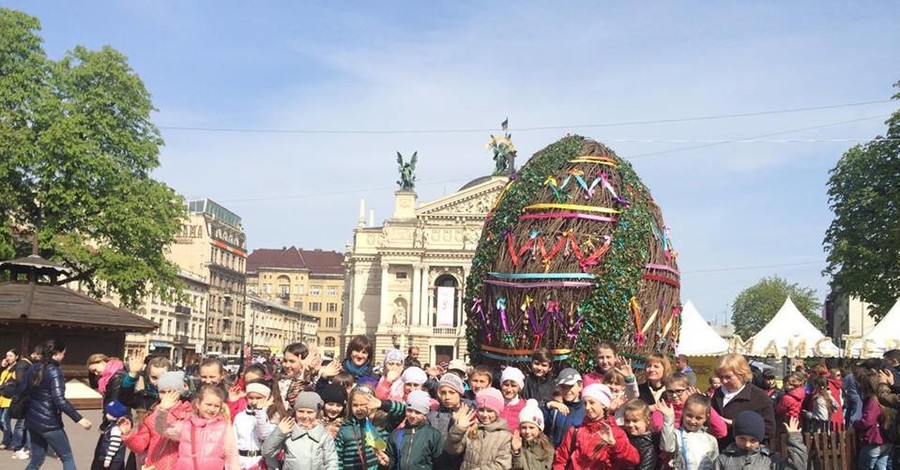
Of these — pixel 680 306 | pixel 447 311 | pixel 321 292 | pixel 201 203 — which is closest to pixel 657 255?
pixel 680 306

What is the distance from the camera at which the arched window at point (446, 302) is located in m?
84.6

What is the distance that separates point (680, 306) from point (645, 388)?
222 centimetres

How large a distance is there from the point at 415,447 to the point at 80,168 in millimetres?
28161

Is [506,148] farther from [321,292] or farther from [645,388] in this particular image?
[645,388]

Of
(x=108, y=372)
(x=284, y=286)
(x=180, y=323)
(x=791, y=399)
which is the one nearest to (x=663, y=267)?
(x=791, y=399)

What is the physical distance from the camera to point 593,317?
28.9 feet

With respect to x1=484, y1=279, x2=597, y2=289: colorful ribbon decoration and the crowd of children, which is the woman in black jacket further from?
x1=484, y1=279, x2=597, y2=289: colorful ribbon decoration

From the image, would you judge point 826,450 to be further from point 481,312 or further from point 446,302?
point 446,302

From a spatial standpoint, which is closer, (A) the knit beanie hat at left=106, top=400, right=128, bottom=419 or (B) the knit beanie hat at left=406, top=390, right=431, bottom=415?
(B) the knit beanie hat at left=406, top=390, right=431, bottom=415

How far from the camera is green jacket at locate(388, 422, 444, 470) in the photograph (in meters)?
6.99

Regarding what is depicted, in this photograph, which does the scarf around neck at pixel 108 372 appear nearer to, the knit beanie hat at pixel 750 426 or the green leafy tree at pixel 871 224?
the knit beanie hat at pixel 750 426

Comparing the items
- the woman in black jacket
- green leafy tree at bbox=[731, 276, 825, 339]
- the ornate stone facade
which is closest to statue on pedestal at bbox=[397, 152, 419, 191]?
the ornate stone facade

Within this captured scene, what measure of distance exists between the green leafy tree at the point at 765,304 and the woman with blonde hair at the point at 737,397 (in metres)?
83.4

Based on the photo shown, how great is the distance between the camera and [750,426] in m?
6.17
